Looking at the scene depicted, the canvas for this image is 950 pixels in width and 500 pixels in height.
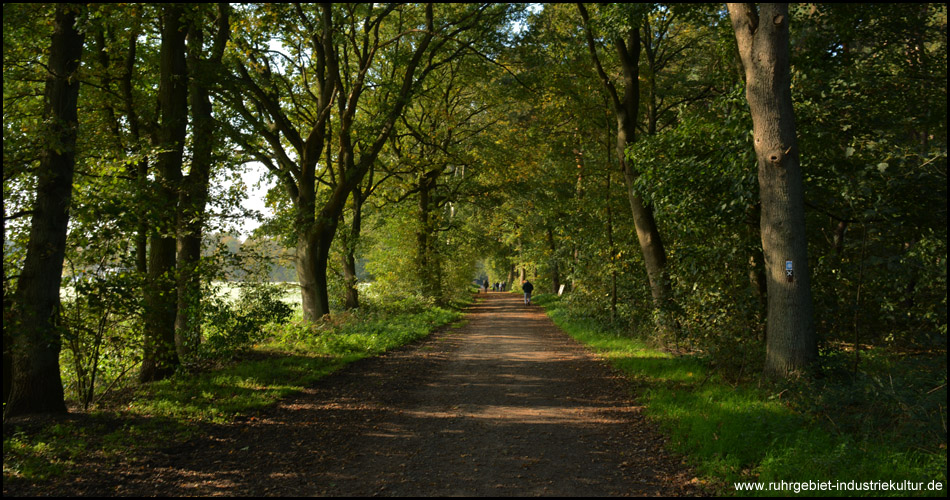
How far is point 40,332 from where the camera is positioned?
241 inches

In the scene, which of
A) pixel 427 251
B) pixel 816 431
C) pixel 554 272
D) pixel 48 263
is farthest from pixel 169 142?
pixel 554 272

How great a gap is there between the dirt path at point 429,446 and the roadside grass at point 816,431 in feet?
1.29

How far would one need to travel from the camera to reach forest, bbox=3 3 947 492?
6.51 meters

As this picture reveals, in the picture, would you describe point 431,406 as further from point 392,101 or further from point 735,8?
point 392,101

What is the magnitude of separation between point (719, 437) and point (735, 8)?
608 centimetres

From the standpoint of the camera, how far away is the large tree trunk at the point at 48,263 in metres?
6.16

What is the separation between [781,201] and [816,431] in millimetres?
3255

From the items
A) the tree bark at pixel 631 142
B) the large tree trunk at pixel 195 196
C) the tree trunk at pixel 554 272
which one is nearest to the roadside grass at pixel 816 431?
the tree bark at pixel 631 142

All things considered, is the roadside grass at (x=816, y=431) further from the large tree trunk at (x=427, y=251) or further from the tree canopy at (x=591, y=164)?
the large tree trunk at (x=427, y=251)

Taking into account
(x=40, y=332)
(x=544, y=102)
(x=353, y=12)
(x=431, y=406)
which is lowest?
(x=431, y=406)

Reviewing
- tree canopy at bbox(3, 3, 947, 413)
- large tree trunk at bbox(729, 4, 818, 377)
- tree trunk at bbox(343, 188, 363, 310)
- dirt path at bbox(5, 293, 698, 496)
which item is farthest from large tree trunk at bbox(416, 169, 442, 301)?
large tree trunk at bbox(729, 4, 818, 377)

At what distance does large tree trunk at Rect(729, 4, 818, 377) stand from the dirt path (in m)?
2.31

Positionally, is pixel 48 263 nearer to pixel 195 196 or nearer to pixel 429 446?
pixel 195 196

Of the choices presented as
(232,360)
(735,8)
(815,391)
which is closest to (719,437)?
(815,391)
